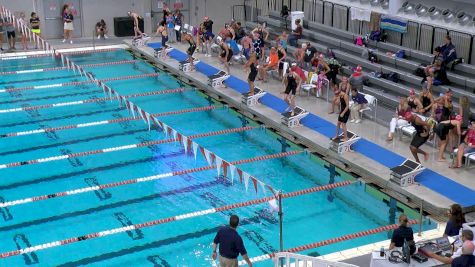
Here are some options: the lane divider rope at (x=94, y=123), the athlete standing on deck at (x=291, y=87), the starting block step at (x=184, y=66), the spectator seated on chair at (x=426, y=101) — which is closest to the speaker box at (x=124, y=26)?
the starting block step at (x=184, y=66)

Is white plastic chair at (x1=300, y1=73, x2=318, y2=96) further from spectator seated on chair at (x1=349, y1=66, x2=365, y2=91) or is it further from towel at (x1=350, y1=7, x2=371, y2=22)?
towel at (x1=350, y1=7, x2=371, y2=22)

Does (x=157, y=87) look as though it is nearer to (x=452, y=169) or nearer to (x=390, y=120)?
(x=390, y=120)

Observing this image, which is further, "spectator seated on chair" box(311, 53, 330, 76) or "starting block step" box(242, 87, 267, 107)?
"spectator seated on chair" box(311, 53, 330, 76)

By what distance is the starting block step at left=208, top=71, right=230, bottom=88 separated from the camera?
64.0ft

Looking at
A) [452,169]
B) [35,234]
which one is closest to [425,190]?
[452,169]

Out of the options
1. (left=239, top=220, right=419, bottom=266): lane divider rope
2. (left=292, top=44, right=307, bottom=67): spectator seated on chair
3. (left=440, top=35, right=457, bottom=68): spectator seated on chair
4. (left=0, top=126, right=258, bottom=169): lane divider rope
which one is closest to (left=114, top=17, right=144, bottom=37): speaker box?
(left=292, top=44, right=307, bottom=67): spectator seated on chair

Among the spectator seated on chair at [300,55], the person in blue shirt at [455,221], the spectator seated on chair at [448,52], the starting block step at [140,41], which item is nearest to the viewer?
the person in blue shirt at [455,221]

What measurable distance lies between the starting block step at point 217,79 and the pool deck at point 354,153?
155 millimetres

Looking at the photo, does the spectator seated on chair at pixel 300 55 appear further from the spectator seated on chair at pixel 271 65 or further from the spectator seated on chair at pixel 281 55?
the spectator seated on chair at pixel 271 65

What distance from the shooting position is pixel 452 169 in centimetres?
1355

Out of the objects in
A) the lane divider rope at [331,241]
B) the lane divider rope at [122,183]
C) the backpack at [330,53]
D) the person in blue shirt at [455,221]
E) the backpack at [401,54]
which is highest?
the backpack at [401,54]

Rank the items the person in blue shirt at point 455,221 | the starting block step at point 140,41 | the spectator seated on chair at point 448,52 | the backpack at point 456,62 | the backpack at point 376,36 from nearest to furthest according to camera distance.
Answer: the person in blue shirt at point 455,221
the spectator seated on chair at point 448,52
the backpack at point 456,62
the backpack at point 376,36
the starting block step at point 140,41

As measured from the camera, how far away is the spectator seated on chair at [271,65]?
19500 millimetres

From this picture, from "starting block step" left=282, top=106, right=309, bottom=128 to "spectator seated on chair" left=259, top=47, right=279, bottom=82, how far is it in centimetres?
340
